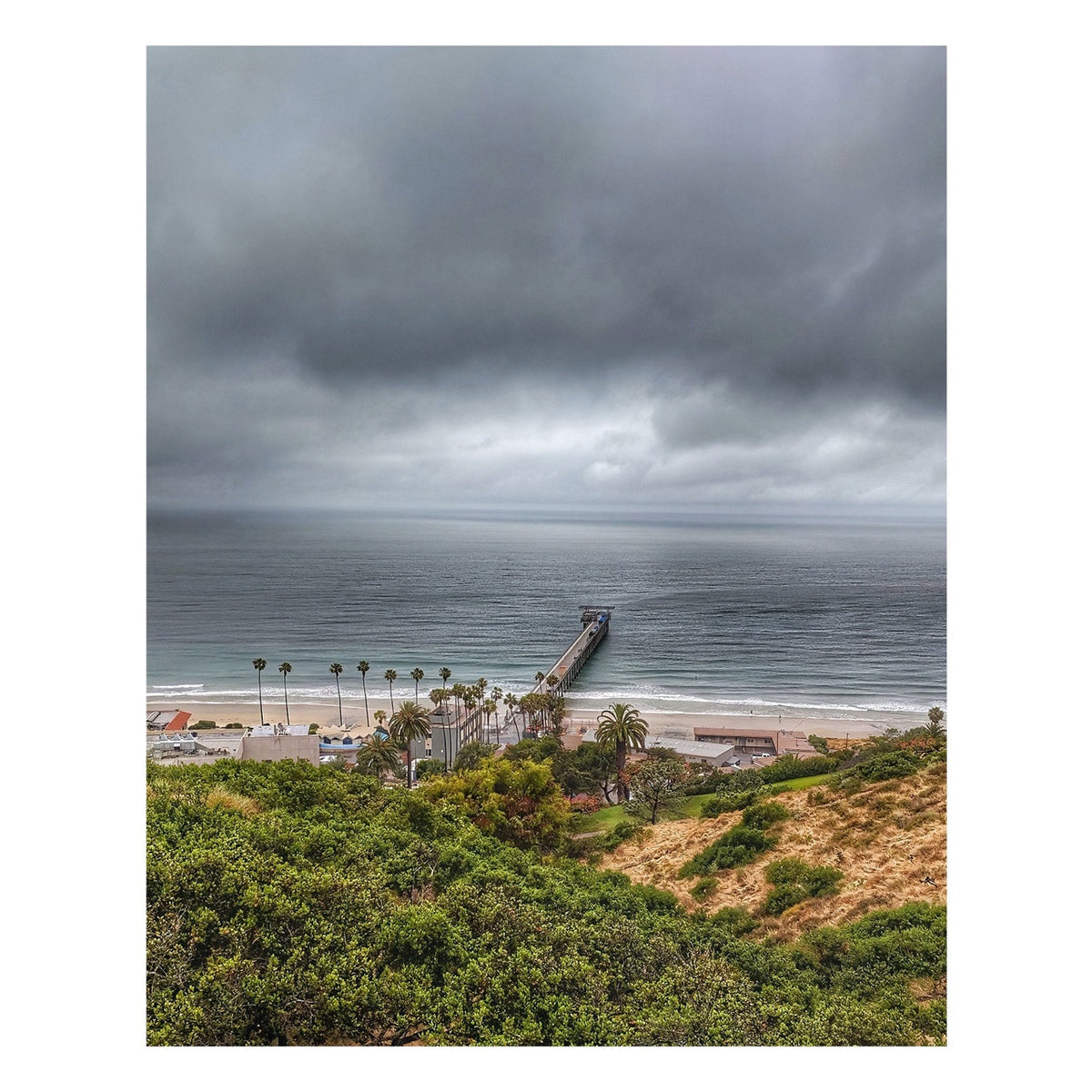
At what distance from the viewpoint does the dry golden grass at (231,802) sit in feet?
17.5

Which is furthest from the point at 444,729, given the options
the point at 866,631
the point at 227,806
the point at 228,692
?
the point at 866,631

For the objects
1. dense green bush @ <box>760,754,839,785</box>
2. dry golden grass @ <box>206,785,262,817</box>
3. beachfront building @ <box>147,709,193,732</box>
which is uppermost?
dry golden grass @ <box>206,785,262,817</box>

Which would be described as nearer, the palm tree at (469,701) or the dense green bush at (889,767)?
the dense green bush at (889,767)

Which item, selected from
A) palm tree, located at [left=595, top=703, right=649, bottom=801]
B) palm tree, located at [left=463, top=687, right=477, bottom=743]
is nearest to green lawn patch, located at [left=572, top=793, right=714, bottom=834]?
palm tree, located at [left=595, top=703, right=649, bottom=801]

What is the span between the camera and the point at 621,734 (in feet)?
38.2

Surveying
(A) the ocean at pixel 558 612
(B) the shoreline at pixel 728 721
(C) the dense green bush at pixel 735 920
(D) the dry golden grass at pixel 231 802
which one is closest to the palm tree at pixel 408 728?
(B) the shoreline at pixel 728 721

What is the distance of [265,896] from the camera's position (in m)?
3.58

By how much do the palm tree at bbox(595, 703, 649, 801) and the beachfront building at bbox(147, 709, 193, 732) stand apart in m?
8.86

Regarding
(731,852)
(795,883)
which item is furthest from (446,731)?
(795,883)

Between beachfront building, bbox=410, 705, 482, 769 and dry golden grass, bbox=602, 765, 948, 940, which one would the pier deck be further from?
dry golden grass, bbox=602, 765, 948, 940

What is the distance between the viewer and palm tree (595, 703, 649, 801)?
38.4ft

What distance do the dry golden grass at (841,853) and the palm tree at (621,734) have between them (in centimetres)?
265

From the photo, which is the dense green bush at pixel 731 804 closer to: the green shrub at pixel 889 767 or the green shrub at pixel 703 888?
the green shrub at pixel 889 767
